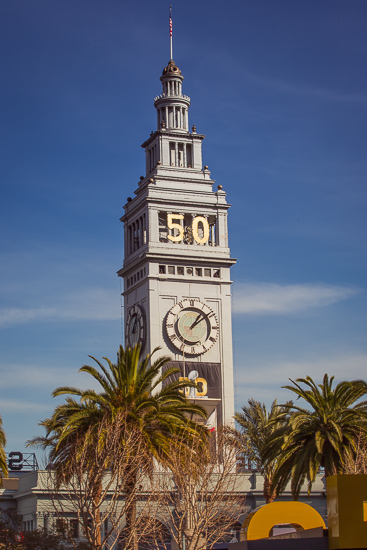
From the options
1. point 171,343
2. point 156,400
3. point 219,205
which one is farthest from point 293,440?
point 219,205

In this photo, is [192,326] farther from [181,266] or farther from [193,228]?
[193,228]

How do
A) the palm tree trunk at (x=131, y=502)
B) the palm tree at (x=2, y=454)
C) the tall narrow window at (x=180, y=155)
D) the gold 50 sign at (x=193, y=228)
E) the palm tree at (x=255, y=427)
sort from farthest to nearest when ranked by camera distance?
the tall narrow window at (x=180, y=155), the gold 50 sign at (x=193, y=228), the palm tree at (x=255, y=427), the palm tree at (x=2, y=454), the palm tree trunk at (x=131, y=502)

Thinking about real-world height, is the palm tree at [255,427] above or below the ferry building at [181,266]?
below

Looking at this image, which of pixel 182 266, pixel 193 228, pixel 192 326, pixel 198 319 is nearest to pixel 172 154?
pixel 193 228

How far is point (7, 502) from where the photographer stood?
7156cm

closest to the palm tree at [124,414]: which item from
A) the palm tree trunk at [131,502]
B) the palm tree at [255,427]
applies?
the palm tree trunk at [131,502]

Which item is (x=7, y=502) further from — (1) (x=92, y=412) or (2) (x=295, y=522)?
(2) (x=295, y=522)

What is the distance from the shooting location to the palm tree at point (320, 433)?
169 ft

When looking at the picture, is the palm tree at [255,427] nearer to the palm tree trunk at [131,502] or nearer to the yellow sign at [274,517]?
the palm tree trunk at [131,502]

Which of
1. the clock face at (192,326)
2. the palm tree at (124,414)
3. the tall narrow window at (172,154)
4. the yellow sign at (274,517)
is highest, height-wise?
the tall narrow window at (172,154)

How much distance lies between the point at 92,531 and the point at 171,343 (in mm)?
49272

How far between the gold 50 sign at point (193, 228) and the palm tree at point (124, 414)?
4100cm

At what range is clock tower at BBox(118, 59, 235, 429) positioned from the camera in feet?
295

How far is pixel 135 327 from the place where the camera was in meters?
92.7
